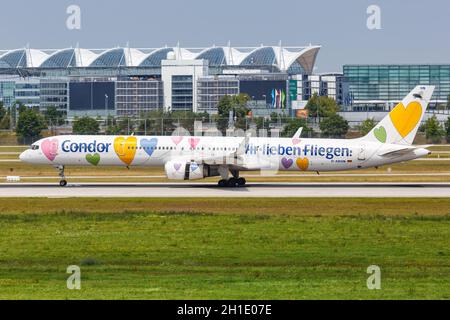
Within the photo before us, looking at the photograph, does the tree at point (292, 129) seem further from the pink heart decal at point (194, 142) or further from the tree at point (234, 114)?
the pink heart decal at point (194, 142)

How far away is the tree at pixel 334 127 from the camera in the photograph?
491ft

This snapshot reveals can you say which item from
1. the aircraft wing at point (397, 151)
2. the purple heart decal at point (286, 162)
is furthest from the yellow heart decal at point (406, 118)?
the purple heart decal at point (286, 162)

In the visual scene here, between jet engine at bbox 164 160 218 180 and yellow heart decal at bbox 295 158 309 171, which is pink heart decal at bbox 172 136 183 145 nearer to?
jet engine at bbox 164 160 218 180

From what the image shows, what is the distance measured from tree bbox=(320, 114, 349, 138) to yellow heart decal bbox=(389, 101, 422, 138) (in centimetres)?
7965

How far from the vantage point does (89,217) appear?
46.4 meters

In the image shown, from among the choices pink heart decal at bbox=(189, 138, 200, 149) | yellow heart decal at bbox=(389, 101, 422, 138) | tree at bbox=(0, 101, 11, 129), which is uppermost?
tree at bbox=(0, 101, 11, 129)

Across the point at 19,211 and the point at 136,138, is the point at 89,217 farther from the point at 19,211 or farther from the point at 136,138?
the point at 136,138

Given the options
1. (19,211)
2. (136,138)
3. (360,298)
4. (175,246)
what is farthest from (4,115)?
(360,298)

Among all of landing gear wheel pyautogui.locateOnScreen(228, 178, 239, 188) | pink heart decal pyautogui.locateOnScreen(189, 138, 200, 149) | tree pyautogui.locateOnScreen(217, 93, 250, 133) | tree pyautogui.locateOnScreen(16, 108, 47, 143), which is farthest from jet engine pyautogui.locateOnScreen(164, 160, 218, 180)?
tree pyautogui.locateOnScreen(16, 108, 47, 143)

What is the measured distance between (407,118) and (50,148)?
82.8ft

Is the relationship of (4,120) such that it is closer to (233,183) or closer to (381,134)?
(233,183)

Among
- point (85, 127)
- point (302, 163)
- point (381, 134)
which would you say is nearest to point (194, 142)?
point (302, 163)

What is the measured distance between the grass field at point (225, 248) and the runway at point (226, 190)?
4934mm

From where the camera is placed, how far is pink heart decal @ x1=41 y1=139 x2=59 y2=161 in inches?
2731
